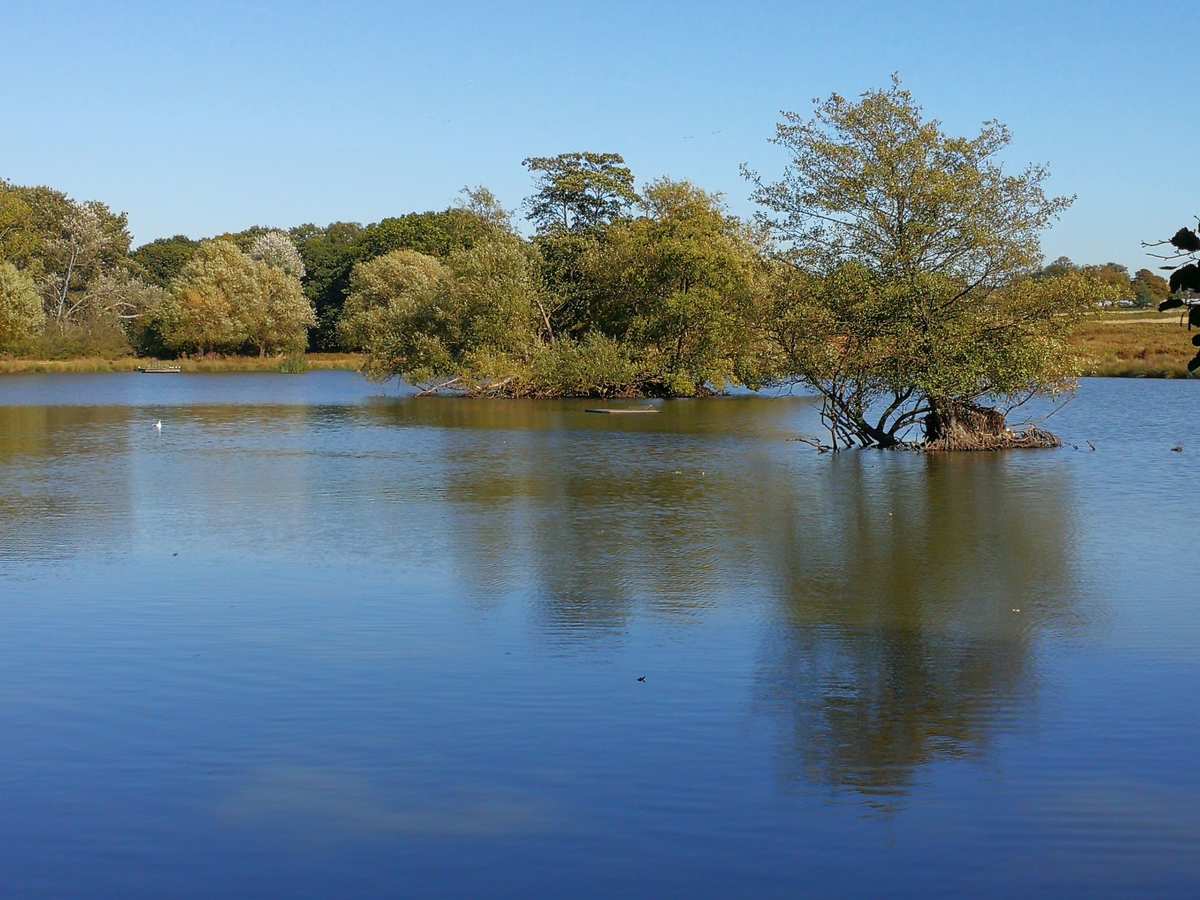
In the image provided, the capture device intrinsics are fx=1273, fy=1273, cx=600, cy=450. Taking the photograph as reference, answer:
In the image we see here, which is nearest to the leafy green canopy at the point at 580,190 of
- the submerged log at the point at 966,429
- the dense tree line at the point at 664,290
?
the dense tree line at the point at 664,290

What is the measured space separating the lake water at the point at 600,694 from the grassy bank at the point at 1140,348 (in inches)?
2097

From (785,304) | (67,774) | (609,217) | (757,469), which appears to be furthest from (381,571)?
(609,217)

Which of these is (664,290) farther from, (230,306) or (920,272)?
(230,306)

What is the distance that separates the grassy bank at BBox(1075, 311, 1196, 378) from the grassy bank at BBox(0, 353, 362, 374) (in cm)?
4949

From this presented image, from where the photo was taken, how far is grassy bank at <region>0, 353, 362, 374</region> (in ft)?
299

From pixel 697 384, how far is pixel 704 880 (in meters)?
54.8

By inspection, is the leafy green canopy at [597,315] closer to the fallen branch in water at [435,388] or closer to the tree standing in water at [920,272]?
the fallen branch in water at [435,388]

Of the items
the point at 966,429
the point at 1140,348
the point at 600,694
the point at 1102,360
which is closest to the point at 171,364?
the point at 1102,360

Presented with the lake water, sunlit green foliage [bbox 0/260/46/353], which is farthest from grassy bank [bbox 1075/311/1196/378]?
sunlit green foliage [bbox 0/260/46/353]

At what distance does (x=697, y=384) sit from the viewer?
6141 cm

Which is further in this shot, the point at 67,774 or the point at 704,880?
the point at 67,774

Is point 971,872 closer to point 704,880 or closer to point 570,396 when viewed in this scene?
point 704,880

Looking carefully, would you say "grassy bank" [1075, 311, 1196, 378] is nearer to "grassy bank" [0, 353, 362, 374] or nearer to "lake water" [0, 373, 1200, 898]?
"grassy bank" [0, 353, 362, 374]

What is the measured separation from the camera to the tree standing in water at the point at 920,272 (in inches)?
1160
